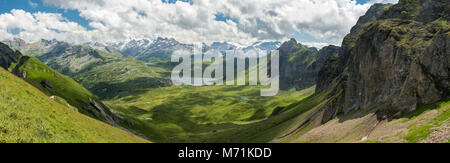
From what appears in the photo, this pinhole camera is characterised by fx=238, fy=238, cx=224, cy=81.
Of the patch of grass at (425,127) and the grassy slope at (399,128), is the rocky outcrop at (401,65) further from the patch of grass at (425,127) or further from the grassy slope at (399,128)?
the patch of grass at (425,127)

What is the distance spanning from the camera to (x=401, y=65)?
64.4 meters

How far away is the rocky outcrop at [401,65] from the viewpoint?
5147 centimetres

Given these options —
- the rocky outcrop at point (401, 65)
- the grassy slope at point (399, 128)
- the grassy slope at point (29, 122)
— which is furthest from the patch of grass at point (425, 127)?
the grassy slope at point (29, 122)

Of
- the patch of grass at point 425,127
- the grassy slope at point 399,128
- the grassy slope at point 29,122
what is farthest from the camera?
the patch of grass at point 425,127

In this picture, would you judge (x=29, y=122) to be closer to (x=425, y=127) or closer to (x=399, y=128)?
(x=425, y=127)

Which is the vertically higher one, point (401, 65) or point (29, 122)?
point (401, 65)

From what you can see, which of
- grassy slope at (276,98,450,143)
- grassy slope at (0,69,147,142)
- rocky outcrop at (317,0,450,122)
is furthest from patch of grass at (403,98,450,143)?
grassy slope at (0,69,147,142)

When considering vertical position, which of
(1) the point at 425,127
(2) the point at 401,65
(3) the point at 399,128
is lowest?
(3) the point at 399,128

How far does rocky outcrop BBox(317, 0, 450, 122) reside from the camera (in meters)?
51.5

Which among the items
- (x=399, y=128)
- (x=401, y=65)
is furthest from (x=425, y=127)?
(x=401, y=65)
